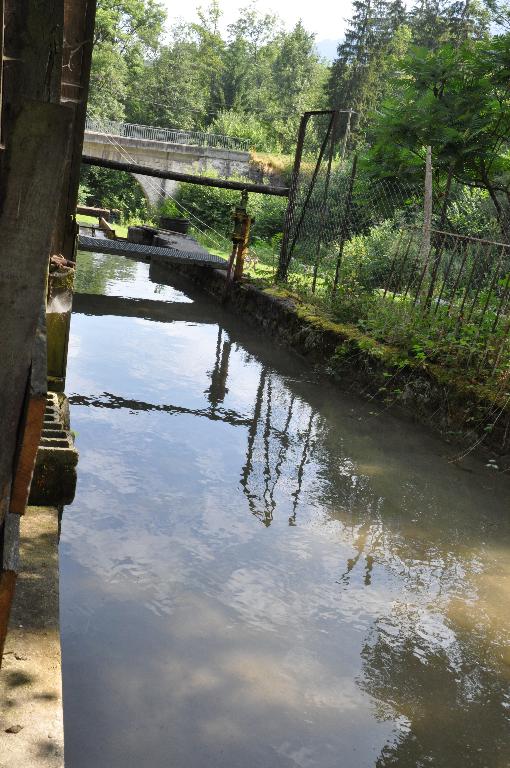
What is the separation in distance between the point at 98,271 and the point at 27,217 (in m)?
15.3

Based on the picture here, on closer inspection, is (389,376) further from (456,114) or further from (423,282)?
(456,114)

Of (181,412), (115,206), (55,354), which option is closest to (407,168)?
(181,412)

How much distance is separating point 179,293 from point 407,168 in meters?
6.39

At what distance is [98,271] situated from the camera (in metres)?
16.3

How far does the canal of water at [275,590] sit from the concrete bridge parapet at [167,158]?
111ft

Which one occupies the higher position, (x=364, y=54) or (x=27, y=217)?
(x=364, y=54)

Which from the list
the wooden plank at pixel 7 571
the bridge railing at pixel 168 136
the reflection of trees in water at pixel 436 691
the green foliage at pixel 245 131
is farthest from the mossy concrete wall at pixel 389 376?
the green foliage at pixel 245 131

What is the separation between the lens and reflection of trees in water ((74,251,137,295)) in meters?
13.8

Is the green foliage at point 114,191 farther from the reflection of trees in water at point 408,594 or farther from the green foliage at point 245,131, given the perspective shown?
the reflection of trees in water at point 408,594

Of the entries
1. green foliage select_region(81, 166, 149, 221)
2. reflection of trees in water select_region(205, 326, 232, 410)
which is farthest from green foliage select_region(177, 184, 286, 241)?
reflection of trees in water select_region(205, 326, 232, 410)

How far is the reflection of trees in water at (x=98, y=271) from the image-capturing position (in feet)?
45.3

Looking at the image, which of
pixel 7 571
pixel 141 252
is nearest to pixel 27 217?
pixel 7 571

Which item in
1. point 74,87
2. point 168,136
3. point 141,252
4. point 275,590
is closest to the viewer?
point 275,590

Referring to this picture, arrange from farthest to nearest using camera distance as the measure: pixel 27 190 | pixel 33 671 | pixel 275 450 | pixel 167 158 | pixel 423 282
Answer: pixel 167 158
pixel 423 282
pixel 275 450
pixel 33 671
pixel 27 190
